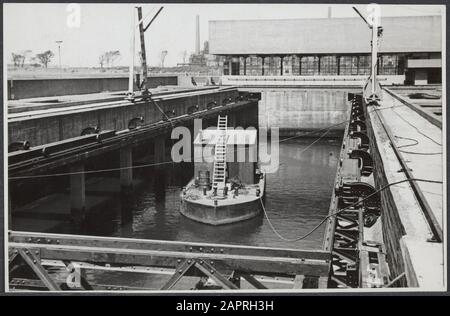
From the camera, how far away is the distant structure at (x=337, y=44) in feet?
232

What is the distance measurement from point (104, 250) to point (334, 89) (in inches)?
2532

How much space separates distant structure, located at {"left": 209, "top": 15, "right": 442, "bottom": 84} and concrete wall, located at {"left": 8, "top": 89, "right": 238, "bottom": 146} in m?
32.9

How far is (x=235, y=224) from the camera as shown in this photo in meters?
29.1

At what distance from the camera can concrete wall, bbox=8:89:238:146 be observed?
2283cm

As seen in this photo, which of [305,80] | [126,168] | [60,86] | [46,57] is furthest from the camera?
[305,80]

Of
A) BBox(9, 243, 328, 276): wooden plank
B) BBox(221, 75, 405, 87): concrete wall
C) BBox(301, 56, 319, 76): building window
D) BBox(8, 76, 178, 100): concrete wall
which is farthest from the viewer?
BBox(301, 56, 319, 76): building window

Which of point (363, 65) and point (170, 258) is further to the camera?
point (363, 65)

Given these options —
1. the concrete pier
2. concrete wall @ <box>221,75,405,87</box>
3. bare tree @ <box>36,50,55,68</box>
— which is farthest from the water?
concrete wall @ <box>221,75,405,87</box>

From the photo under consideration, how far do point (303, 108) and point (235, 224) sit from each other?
4304 cm

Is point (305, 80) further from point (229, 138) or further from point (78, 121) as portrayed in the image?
point (78, 121)

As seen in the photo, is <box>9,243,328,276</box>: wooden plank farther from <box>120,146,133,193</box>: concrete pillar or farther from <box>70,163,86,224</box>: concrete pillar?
<box>120,146,133,193</box>: concrete pillar

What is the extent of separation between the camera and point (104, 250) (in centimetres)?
794

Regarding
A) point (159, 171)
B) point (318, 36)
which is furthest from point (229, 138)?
point (318, 36)

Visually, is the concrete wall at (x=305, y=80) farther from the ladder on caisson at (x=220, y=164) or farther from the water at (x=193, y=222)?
the ladder on caisson at (x=220, y=164)
